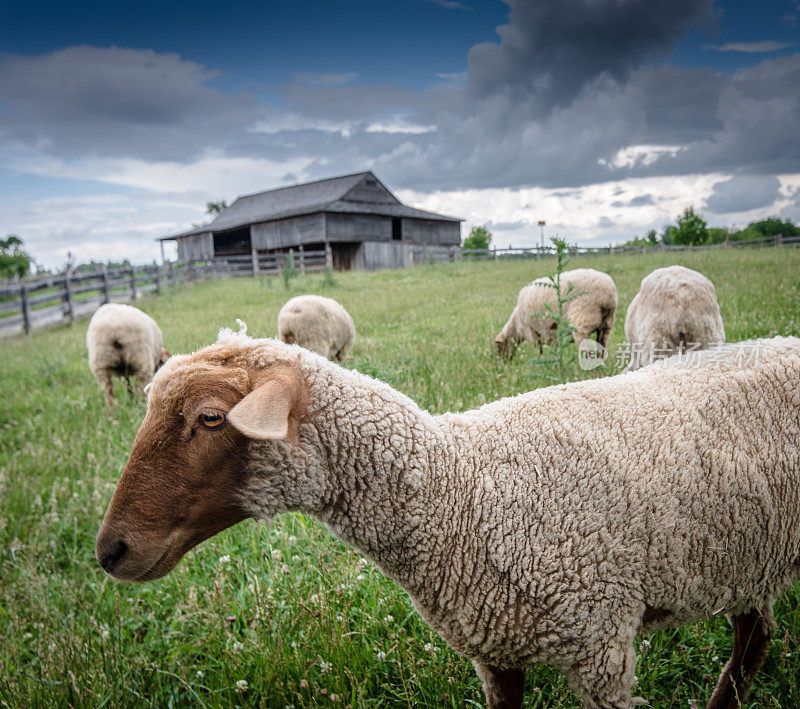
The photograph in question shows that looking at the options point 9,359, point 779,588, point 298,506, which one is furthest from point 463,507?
point 9,359

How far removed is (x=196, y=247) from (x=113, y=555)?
42698mm

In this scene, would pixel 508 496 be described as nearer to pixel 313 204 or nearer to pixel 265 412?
pixel 265 412

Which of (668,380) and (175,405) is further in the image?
(668,380)

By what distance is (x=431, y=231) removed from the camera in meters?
37.4

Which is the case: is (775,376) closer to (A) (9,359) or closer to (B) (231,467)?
(B) (231,467)

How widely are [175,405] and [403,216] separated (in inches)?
1353

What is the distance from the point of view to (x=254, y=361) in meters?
1.62

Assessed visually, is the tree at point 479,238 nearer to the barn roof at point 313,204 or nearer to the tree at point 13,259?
the barn roof at point 313,204

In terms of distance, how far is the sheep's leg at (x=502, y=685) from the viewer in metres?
1.81

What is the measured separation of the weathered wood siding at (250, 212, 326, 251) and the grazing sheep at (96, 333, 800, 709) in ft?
99.8

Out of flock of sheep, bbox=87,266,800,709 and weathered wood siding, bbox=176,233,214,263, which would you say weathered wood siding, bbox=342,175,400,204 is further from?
flock of sheep, bbox=87,266,800,709

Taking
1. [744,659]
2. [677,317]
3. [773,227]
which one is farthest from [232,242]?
[773,227]

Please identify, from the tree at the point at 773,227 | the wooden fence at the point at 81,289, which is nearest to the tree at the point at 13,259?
the wooden fence at the point at 81,289

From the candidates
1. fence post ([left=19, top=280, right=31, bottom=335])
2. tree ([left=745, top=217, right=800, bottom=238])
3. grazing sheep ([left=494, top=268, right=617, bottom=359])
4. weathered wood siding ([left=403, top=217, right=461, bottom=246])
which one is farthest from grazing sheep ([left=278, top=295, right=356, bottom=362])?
tree ([left=745, top=217, right=800, bottom=238])
